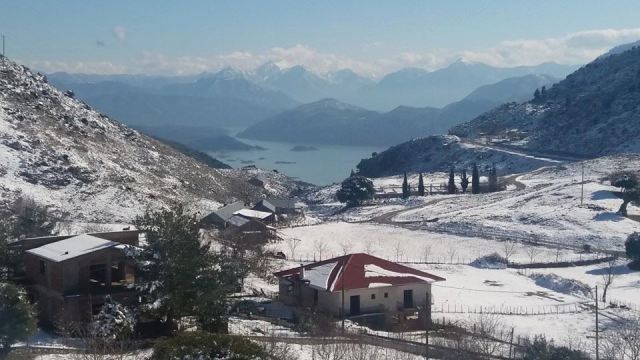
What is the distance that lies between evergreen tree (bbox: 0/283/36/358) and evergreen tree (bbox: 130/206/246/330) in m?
3.56

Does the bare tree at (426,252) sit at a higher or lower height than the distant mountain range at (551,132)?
lower

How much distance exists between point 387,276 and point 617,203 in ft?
117

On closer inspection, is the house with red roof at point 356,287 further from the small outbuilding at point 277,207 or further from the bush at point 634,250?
Result: the small outbuilding at point 277,207

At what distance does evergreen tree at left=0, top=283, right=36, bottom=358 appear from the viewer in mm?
21906

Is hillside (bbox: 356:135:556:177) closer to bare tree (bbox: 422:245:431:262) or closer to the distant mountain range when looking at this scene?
the distant mountain range

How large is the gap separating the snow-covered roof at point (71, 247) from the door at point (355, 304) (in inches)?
388

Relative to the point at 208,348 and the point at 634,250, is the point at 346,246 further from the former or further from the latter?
the point at 208,348

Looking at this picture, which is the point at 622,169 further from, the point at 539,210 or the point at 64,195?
the point at 64,195

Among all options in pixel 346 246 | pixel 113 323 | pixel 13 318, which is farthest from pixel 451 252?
pixel 13 318

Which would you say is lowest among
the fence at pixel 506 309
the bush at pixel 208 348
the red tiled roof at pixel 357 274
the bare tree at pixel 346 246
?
the fence at pixel 506 309

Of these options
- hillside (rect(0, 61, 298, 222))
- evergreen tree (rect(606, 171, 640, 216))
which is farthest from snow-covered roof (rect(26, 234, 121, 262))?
evergreen tree (rect(606, 171, 640, 216))

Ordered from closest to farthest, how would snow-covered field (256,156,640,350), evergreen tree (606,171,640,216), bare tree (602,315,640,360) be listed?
bare tree (602,315,640,360)
snow-covered field (256,156,640,350)
evergreen tree (606,171,640,216)

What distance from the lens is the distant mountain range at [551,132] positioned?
11250 cm

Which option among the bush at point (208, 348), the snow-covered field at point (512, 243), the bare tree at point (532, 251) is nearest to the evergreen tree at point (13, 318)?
the bush at point (208, 348)
